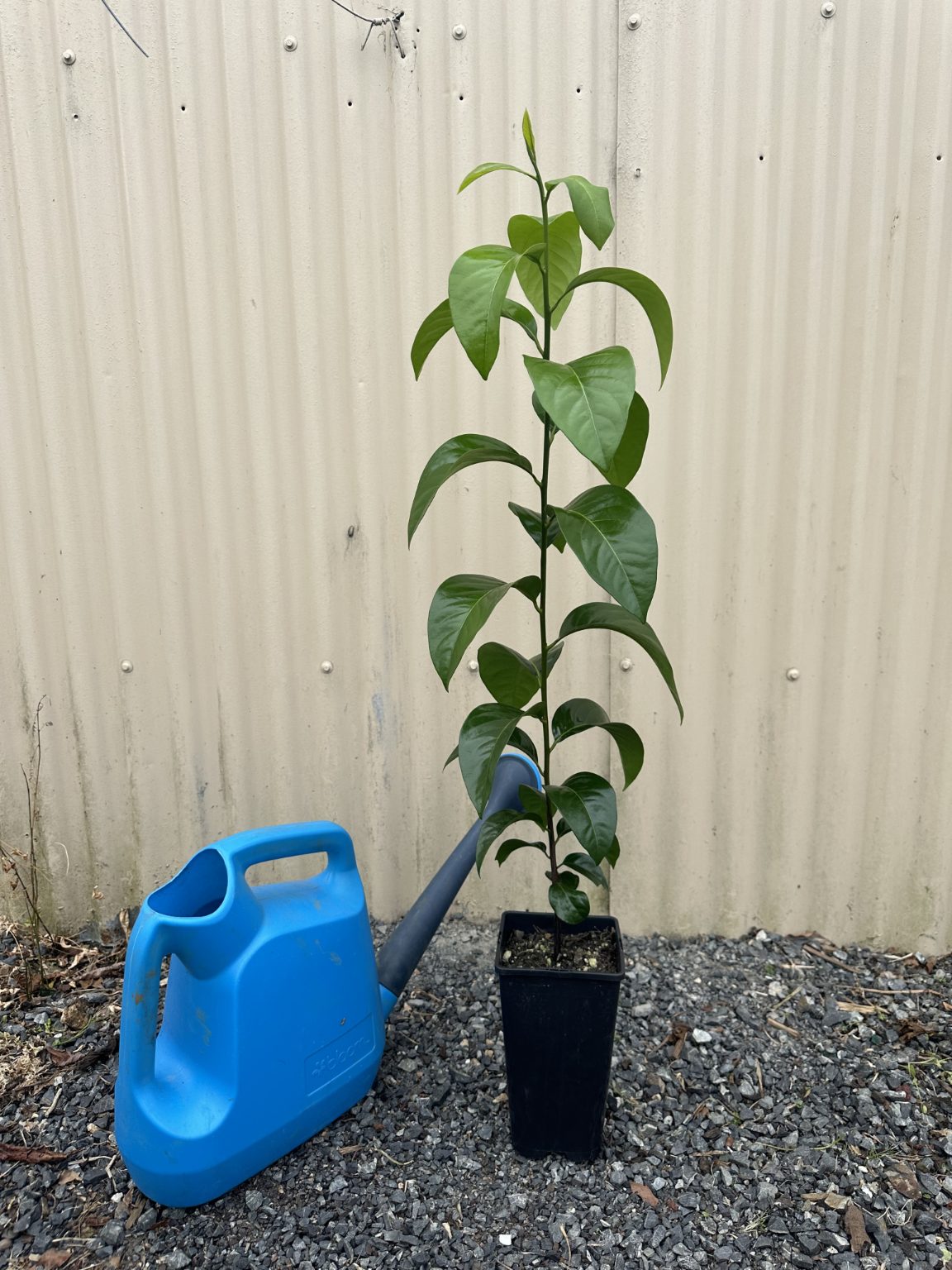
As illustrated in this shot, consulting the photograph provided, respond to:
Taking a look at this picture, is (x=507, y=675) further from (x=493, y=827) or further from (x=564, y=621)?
(x=493, y=827)

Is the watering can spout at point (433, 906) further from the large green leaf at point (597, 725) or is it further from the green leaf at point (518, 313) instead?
the green leaf at point (518, 313)

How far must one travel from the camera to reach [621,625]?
1.31 meters

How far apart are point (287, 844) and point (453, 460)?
74 centimetres

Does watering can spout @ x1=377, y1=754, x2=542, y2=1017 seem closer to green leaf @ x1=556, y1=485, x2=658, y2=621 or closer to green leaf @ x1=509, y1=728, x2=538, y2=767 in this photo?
green leaf @ x1=509, y1=728, x2=538, y2=767

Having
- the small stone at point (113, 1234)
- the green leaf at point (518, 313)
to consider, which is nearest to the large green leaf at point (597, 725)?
the green leaf at point (518, 313)

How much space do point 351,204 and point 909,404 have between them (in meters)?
1.25

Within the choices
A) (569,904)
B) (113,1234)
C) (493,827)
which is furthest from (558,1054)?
(113,1234)

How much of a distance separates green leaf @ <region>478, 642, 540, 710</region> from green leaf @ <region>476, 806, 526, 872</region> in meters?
0.18

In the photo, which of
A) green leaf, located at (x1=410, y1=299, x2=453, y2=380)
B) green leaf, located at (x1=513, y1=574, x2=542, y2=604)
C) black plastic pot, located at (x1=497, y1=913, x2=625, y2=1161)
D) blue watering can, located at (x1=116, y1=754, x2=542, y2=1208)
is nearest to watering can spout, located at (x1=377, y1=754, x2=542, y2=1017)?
blue watering can, located at (x1=116, y1=754, x2=542, y2=1208)

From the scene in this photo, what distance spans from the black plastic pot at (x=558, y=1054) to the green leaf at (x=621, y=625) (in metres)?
0.50

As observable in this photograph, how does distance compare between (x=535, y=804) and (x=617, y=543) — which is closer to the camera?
(x=617, y=543)

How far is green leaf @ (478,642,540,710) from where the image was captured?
141cm

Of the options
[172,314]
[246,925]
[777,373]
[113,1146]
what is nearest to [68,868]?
[113,1146]

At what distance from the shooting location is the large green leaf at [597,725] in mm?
1399
